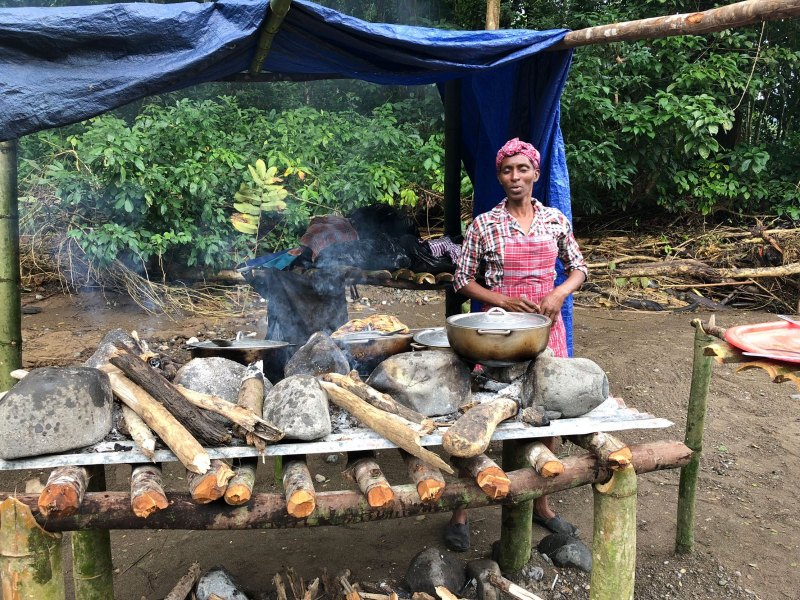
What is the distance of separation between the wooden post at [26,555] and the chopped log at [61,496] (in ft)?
0.26

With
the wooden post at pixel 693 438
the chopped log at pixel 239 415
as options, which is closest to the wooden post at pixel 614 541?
the wooden post at pixel 693 438

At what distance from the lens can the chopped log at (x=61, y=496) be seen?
206cm

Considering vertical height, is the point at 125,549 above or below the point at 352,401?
below

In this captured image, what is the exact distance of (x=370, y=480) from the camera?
231 cm

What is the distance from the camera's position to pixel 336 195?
27.1 ft

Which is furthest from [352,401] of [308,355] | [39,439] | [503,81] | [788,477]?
[788,477]

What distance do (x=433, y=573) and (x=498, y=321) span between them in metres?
1.28

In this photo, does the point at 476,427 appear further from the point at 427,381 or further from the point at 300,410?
the point at 300,410

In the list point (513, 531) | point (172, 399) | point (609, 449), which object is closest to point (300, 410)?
point (172, 399)

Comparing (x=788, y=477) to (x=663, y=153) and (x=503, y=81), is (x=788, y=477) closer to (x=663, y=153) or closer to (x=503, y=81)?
(x=503, y=81)

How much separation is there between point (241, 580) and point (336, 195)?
5.64 meters

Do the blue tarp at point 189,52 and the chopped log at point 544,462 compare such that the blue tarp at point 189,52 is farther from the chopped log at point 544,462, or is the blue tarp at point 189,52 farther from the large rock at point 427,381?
the chopped log at point 544,462

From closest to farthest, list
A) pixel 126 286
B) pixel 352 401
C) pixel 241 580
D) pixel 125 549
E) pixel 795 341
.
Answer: pixel 795 341 → pixel 352 401 → pixel 241 580 → pixel 125 549 → pixel 126 286

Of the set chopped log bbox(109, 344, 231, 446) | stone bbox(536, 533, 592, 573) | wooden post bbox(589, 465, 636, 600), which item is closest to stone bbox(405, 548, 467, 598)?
stone bbox(536, 533, 592, 573)
